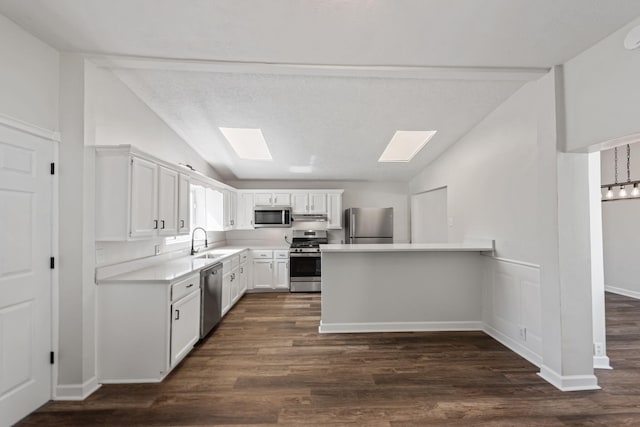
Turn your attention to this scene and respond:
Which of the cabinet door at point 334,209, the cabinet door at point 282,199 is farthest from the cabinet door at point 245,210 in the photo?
the cabinet door at point 334,209

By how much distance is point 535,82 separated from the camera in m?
2.84

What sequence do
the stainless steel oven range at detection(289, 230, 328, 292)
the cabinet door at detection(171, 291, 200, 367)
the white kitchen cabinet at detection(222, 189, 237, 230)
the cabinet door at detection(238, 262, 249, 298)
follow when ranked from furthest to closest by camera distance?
1. the stainless steel oven range at detection(289, 230, 328, 292)
2. the white kitchen cabinet at detection(222, 189, 237, 230)
3. the cabinet door at detection(238, 262, 249, 298)
4. the cabinet door at detection(171, 291, 200, 367)

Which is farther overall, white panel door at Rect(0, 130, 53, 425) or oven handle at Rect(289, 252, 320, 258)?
oven handle at Rect(289, 252, 320, 258)

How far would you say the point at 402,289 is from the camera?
3.87m

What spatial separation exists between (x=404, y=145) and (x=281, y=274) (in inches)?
131

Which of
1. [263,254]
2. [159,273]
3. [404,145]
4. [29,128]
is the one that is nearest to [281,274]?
[263,254]

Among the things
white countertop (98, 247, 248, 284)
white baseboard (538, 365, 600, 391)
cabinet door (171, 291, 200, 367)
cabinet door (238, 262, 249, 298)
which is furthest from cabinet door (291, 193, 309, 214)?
white baseboard (538, 365, 600, 391)

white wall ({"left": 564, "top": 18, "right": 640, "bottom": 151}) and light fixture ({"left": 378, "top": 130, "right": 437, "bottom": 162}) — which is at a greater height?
light fixture ({"left": 378, "top": 130, "right": 437, "bottom": 162})

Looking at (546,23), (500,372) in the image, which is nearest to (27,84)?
(546,23)

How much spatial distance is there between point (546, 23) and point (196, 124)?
3779mm

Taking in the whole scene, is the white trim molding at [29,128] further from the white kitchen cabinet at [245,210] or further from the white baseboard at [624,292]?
the white baseboard at [624,292]

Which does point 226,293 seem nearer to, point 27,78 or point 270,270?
point 270,270

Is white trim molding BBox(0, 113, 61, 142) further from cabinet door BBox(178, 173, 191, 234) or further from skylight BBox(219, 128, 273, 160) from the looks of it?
skylight BBox(219, 128, 273, 160)

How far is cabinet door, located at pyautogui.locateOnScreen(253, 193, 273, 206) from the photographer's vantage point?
630 centimetres
